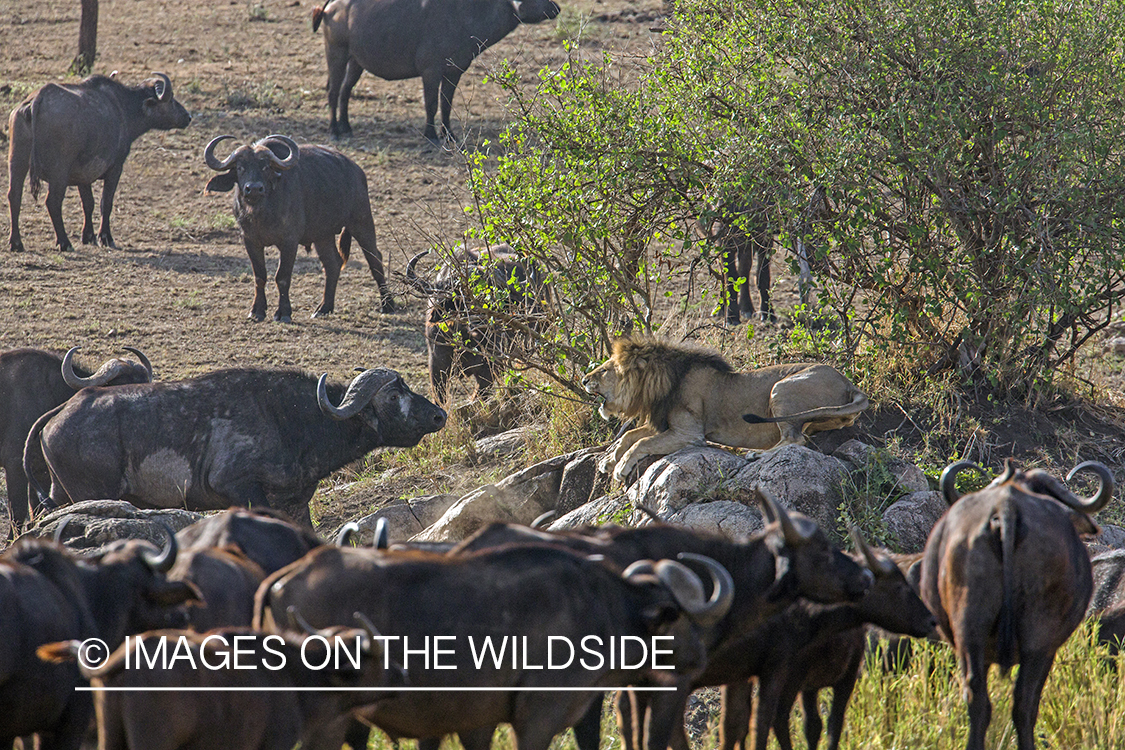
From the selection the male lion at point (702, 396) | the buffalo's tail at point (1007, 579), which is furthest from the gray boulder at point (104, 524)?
the buffalo's tail at point (1007, 579)

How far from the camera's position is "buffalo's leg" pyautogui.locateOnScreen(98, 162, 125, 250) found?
16.8 m

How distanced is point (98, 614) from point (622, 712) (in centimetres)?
208

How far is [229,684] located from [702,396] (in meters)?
4.59

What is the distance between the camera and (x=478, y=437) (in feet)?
36.3

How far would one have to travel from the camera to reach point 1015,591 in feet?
15.3

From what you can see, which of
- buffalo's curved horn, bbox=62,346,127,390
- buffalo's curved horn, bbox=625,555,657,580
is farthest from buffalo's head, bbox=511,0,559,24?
buffalo's curved horn, bbox=625,555,657,580

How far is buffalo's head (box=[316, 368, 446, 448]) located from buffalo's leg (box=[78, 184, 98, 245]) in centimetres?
861

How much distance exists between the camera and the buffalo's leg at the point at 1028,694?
472 centimetres

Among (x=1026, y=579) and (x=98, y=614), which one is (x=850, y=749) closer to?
(x=1026, y=579)

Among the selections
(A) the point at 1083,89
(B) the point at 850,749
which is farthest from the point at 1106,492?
(A) the point at 1083,89

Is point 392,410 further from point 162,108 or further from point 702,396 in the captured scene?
point 162,108

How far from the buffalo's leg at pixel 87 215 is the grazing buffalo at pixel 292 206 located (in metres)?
2.86

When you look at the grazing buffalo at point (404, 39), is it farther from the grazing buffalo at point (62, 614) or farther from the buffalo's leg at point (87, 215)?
the grazing buffalo at point (62, 614)

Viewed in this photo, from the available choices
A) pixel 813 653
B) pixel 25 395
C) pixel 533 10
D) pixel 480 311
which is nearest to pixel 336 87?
pixel 533 10
